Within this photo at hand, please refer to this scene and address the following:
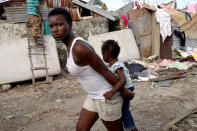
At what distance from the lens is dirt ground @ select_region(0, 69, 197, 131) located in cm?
269

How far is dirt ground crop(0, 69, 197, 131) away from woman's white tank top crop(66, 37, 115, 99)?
58.5 inches

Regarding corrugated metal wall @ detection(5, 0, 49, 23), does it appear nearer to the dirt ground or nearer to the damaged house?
the damaged house

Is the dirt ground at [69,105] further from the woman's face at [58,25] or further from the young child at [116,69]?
the woman's face at [58,25]

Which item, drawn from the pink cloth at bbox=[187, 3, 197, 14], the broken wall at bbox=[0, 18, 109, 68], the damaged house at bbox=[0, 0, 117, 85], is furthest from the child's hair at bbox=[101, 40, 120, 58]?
the pink cloth at bbox=[187, 3, 197, 14]

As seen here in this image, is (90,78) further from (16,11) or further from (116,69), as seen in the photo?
(16,11)

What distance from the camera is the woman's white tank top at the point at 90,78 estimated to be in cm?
111

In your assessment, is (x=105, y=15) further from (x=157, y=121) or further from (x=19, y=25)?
(x=157, y=121)

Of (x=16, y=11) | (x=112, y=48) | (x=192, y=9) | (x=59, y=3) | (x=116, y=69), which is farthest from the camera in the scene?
(x=192, y=9)

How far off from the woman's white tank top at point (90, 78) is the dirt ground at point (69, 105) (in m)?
1.49

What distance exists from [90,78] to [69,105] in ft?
8.56

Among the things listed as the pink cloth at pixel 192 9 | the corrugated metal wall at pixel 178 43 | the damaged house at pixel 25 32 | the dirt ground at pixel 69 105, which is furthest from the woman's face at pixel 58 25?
the pink cloth at pixel 192 9

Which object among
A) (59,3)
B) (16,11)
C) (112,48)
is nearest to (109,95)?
(112,48)

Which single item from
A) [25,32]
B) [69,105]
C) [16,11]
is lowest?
[69,105]

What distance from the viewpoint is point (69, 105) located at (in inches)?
140
